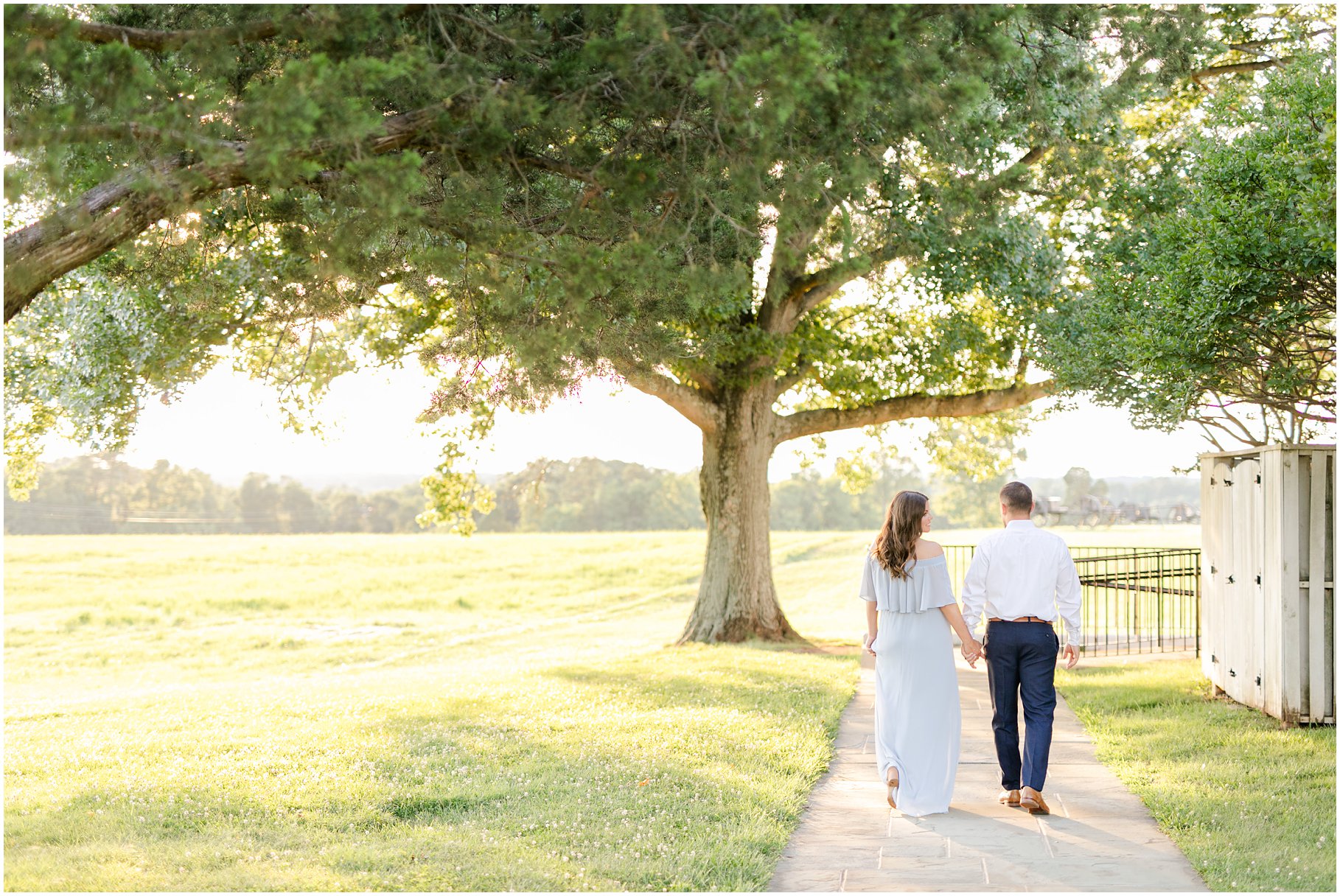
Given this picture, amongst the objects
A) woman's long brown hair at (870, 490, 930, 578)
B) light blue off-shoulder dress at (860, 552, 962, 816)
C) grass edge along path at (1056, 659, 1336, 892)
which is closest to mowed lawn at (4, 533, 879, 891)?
light blue off-shoulder dress at (860, 552, 962, 816)

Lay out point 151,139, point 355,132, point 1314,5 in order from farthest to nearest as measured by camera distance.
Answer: point 1314,5 < point 151,139 < point 355,132

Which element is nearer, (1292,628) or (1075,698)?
(1292,628)

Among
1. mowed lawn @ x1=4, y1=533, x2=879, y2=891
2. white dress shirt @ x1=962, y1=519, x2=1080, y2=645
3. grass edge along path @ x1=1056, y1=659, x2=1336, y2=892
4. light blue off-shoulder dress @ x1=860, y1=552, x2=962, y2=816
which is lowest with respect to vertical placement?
mowed lawn @ x1=4, y1=533, x2=879, y2=891

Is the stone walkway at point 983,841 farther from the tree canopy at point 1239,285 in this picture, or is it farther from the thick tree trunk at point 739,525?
the thick tree trunk at point 739,525

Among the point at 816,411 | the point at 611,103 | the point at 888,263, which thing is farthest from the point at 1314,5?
the point at 611,103

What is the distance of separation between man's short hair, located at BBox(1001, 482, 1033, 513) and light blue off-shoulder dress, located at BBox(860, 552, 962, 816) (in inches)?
21.7

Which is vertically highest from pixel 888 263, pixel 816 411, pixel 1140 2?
pixel 1140 2

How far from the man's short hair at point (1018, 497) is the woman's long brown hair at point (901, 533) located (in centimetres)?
50

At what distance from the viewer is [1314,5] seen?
1359 cm

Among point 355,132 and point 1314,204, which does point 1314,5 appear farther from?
point 355,132

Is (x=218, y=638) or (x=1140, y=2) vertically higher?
(x=1140, y=2)

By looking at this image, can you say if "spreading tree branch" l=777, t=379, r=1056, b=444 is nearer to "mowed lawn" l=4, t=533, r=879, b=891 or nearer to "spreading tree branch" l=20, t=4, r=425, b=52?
"mowed lawn" l=4, t=533, r=879, b=891

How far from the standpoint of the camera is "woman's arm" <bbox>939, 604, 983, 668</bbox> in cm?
668

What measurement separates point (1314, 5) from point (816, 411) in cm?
857
